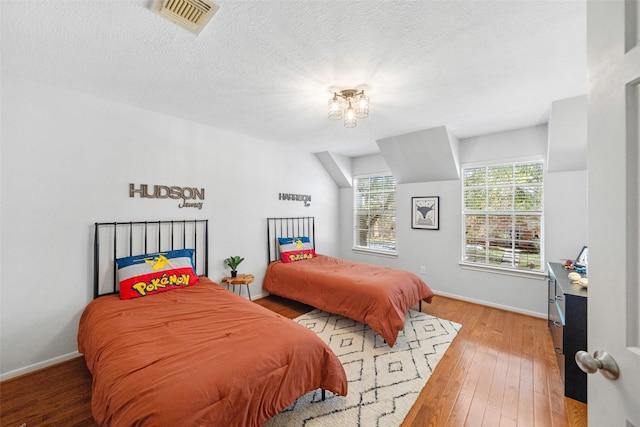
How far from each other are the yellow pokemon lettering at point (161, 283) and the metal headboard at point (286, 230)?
1.47 meters

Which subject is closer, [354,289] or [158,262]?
[158,262]

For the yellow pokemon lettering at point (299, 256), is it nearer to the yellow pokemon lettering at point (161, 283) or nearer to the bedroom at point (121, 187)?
the bedroom at point (121, 187)

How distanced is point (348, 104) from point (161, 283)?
8.35ft

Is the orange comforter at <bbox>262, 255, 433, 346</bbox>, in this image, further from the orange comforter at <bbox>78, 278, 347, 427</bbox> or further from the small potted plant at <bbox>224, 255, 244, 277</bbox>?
the orange comforter at <bbox>78, 278, 347, 427</bbox>

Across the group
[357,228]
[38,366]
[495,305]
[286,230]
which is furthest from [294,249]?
[495,305]

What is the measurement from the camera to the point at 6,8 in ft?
4.62

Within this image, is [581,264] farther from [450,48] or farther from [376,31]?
[376,31]

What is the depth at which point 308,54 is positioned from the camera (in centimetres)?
183

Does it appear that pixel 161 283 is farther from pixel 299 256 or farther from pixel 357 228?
pixel 357 228

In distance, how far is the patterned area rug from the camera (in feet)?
5.65

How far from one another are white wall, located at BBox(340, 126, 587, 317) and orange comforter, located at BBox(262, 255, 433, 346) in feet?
3.32

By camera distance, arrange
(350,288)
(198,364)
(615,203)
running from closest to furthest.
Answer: (615,203) → (198,364) → (350,288)

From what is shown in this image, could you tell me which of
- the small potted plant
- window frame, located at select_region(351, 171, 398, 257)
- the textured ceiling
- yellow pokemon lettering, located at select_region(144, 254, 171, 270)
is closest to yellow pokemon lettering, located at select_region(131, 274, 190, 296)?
yellow pokemon lettering, located at select_region(144, 254, 171, 270)

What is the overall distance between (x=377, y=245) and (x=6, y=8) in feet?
16.2
